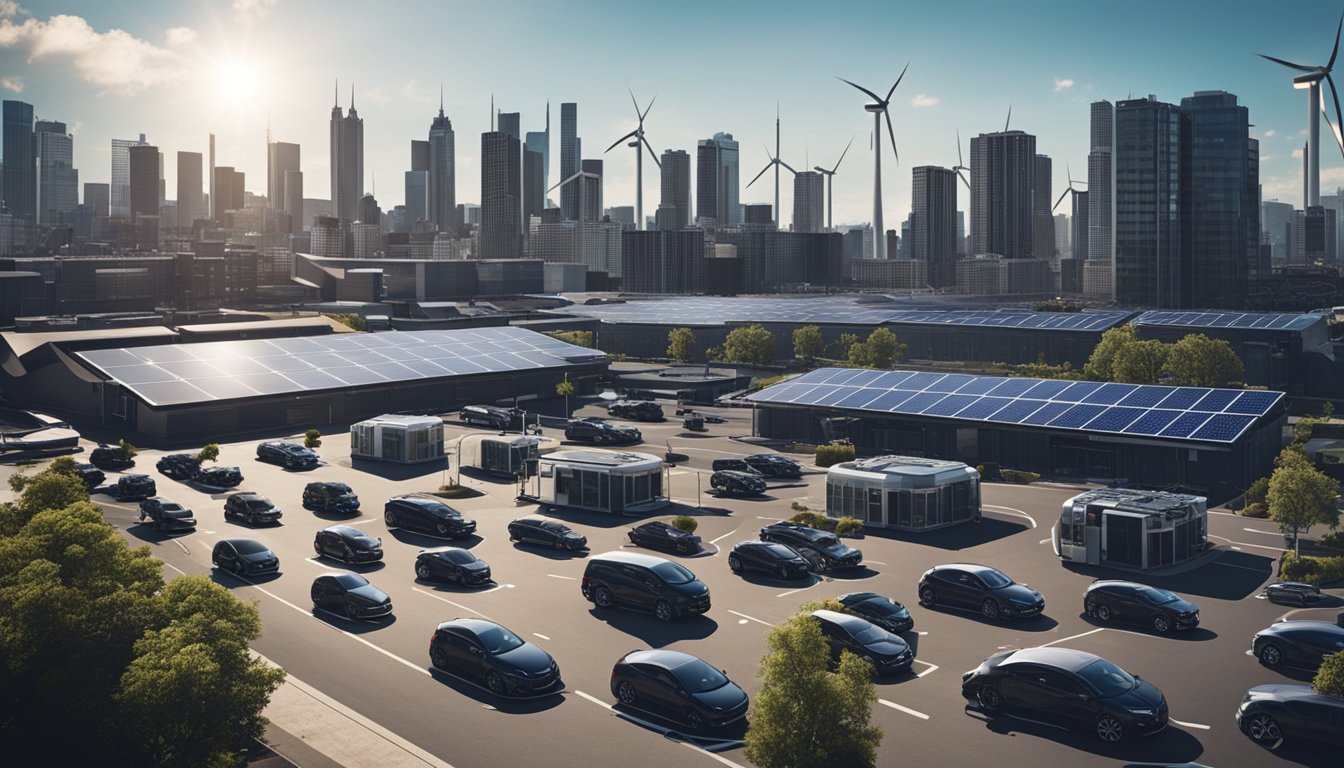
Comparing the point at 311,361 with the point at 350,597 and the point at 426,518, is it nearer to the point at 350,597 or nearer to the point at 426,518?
the point at 426,518

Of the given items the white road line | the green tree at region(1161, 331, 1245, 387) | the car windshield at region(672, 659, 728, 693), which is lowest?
the white road line

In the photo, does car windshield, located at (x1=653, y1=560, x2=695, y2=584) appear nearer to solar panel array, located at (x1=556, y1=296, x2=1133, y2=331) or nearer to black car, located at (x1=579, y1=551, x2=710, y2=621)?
black car, located at (x1=579, y1=551, x2=710, y2=621)

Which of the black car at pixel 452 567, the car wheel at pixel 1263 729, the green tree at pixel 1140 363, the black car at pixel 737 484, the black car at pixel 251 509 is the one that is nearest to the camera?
the car wheel at pixel 1263 729

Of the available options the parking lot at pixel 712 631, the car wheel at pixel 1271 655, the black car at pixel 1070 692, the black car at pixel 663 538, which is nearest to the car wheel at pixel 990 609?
the parking lot at pixel 712 631

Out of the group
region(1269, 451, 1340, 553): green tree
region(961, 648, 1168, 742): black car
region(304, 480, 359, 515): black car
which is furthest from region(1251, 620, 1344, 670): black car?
region(304, 480, 359, 515): black car

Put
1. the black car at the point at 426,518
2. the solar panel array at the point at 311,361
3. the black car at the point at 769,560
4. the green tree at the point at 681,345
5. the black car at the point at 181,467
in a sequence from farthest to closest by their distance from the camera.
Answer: the green tree at the point at 681,345
the solar panel array at the point at 311,361
the black car at the point at 181,467
the black car at the point at 426,518
the black car at the point at 769,560

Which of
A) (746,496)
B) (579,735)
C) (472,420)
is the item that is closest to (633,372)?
(472,420)

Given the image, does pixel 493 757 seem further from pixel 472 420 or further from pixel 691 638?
pixel 472 420

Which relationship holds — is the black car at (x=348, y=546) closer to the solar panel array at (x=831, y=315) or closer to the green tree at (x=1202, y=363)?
the green tree at (x=1202, y=363)
